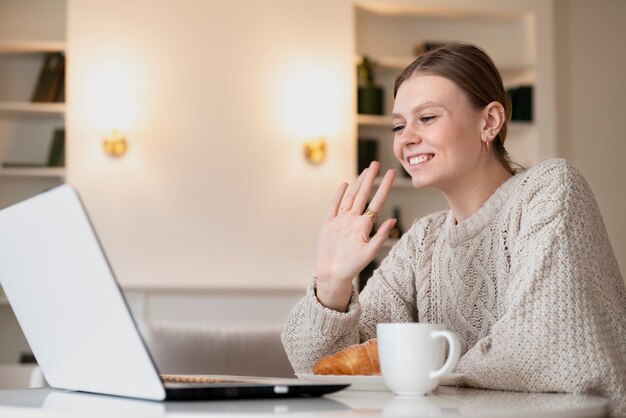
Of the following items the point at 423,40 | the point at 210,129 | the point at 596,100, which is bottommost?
the point at 210,129

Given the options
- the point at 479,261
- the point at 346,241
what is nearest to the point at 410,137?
the point at 479,261

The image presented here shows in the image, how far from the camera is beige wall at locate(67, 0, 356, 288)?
552cm

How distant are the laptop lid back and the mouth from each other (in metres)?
0.95

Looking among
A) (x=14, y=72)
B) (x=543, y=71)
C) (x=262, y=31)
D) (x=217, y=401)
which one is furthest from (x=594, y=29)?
(x=217, y=401)

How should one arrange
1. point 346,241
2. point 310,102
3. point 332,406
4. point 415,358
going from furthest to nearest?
point 310,102, point 346,241, point 415,358, point 332,406

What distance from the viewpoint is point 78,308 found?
3.50ft

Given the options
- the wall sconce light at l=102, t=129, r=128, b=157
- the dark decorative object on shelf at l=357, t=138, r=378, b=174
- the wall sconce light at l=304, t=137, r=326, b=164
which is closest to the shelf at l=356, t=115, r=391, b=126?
the dark decorative object on shelf at l=357, t=138, r=378, b=174

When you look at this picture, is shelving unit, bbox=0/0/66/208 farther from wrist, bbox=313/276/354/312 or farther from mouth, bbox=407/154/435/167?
wrist, bbox=313/276/354/312

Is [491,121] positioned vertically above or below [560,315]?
above

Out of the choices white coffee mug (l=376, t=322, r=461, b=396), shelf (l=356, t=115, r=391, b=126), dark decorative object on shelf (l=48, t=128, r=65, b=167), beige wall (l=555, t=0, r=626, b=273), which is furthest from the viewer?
beige wall (l=555, t=0, r=626, b=273)

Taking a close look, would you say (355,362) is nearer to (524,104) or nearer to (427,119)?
(427,119)

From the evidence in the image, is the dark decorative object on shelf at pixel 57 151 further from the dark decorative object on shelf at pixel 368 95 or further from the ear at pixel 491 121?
the ear at pixel 491 121

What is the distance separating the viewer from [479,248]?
189 centimetres

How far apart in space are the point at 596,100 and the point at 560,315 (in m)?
5.30
